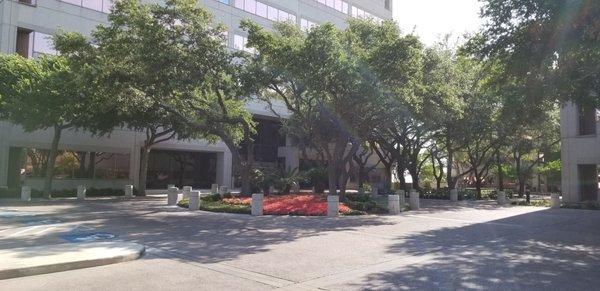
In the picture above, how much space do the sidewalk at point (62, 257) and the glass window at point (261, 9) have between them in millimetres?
38245

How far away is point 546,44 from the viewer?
1380cm

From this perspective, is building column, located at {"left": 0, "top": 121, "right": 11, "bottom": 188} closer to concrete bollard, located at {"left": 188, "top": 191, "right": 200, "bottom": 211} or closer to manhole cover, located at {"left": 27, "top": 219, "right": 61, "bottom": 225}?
concrete bollard, located at {"left": 188, "top": 191, "right": 200, "bottom": 211}

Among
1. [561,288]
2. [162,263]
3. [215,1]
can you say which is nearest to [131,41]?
[162,263]

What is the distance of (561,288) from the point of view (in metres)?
7.95

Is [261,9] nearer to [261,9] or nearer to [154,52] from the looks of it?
[261,9]

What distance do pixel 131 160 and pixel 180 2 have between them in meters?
22.2

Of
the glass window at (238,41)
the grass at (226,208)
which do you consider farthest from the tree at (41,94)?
the glass window at (238,41)

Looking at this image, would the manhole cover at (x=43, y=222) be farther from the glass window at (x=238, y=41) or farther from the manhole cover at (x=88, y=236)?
the glass window at (x=238, y=41)

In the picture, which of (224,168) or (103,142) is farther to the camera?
(224,168)

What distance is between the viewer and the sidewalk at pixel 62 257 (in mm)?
8484

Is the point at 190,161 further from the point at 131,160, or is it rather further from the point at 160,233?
the point at 160,233

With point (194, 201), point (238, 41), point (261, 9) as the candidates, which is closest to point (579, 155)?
point (194, 201)

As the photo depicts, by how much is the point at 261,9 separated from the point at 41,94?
2555 cm

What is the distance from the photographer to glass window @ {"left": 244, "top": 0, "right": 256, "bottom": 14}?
45875 mm
